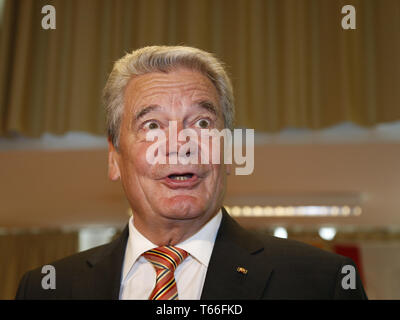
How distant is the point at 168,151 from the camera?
1173 mm

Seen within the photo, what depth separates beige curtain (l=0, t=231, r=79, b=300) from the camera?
7484 millimetres

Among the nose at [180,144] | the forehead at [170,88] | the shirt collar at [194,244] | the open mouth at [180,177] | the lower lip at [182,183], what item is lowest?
the shirt collar at [194,244]

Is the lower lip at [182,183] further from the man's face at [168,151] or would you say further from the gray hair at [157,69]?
the gray hair at [157,69]

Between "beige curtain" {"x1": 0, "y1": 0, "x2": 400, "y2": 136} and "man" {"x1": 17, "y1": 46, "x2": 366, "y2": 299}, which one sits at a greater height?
"beige curtain" {"x1": 0, "y1": 0, "x2": 400, "y2": 136}

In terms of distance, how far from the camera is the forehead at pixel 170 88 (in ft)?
4.09

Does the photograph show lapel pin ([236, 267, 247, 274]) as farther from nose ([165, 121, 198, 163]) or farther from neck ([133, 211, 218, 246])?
nose ([165, 121, 198, 163])

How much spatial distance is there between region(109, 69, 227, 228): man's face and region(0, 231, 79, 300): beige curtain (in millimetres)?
6473

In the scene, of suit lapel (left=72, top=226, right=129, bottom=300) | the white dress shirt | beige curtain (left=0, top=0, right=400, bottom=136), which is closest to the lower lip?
the white dress shirt

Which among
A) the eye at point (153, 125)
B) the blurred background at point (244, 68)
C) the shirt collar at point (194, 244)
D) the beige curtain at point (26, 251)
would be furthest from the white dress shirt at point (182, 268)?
the beige curtain at point (26, 251)

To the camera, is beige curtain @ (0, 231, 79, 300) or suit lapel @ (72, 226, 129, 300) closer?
suit lapel @ (72, 226, 129, 300)

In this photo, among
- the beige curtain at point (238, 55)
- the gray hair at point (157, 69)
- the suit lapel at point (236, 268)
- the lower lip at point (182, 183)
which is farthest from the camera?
the beige curtain at point (238, 55)

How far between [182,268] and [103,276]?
0.62 ft

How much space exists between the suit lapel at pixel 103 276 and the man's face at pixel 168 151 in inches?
4.3
